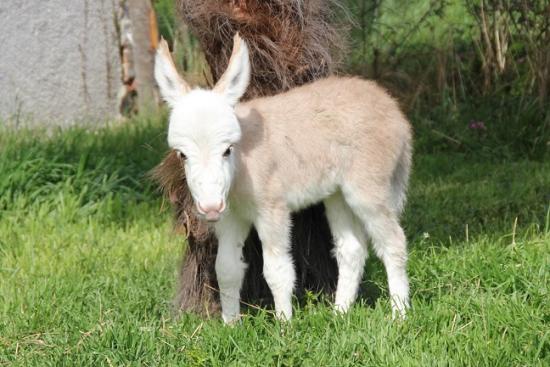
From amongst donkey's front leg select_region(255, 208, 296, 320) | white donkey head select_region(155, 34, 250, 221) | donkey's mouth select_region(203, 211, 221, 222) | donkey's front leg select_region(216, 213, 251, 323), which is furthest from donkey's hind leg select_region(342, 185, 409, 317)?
Result: donkey's mouth select_region(203, 211, 221, 222)

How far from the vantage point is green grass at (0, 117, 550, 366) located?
4.57 meters

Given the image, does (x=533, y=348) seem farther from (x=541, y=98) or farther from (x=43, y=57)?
(x=43, y=57)

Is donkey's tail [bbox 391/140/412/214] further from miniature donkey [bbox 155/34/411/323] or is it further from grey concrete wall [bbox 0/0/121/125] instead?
grey concrete wall [bbox 0/0/121/125]

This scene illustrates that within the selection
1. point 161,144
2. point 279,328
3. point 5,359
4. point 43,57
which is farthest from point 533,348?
point 43,57

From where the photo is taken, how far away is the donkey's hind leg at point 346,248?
5355 mm

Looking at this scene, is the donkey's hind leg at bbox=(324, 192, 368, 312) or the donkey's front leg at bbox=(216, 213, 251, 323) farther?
the donkey's hind leg at bbox=(324, 192, 368, 312)

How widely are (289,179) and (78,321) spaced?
51.6 inches

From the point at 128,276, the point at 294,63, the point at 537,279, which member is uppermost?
the point at 294,63

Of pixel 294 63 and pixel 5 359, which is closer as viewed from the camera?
pixel 5 359

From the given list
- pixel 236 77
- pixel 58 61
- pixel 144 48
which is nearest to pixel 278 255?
pixel 236 77

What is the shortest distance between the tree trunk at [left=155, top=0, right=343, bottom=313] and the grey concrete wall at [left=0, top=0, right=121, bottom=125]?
14.5 ft

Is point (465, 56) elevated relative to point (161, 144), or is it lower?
elevated

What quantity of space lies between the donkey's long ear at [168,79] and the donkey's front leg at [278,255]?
71 cm

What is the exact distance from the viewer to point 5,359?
4.71 m
